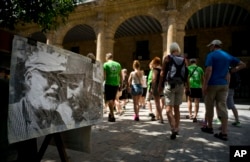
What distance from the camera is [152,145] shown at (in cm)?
402

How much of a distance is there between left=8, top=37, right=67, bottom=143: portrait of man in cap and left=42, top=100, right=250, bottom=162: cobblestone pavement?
125cm

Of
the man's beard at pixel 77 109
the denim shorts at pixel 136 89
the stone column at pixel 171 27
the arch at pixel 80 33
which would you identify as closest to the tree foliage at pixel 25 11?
the man's beard at pixel 77 109

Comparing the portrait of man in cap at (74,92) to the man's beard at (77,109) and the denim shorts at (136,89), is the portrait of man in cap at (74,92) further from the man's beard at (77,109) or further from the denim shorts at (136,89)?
the denim shorts at (136,89)

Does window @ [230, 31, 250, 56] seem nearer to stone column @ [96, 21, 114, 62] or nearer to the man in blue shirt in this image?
stone column @ [96, 21, 114, 62]

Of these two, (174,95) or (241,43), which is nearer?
(174,95)

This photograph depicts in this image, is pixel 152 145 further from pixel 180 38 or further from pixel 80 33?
pixel 80 33

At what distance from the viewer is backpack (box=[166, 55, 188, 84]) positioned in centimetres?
439

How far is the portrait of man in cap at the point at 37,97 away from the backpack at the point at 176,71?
2486 mm

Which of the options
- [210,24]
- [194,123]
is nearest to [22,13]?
[194,123]

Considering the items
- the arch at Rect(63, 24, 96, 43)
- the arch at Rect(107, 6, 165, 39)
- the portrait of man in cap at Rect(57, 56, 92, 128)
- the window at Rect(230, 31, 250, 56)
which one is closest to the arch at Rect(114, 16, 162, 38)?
the arch at Rect(107, 6, 165, 39)

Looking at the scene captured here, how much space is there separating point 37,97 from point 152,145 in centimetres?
247

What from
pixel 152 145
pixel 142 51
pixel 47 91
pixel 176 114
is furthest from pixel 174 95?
pixel 142 51

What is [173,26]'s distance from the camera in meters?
13.2

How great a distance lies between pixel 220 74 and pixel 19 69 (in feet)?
12.1
